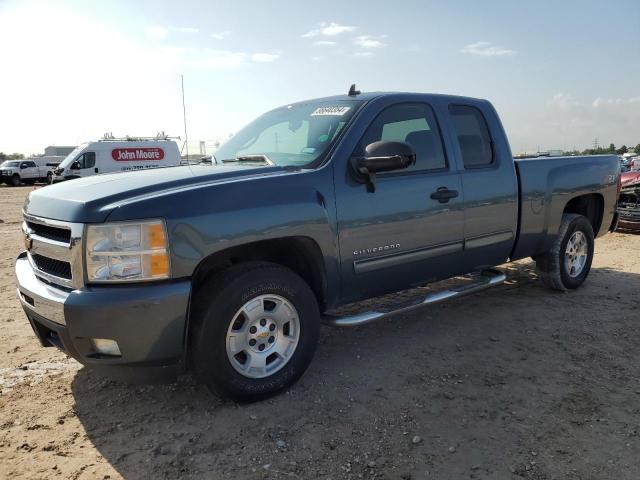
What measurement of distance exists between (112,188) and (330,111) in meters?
1.74

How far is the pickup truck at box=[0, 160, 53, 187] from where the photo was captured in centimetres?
3625

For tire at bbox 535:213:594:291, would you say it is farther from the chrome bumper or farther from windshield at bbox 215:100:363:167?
the chrome bumper

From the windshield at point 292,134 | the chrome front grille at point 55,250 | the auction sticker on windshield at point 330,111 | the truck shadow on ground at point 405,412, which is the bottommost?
the truck shadow on ground at point 405,412

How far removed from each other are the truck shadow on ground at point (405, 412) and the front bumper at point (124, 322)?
0.45 m

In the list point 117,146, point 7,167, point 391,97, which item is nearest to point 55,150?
point 7,167

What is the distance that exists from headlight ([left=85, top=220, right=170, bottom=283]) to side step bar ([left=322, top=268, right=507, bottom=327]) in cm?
135

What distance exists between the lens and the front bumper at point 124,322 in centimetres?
278

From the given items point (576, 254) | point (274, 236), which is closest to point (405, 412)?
point (274, 236)

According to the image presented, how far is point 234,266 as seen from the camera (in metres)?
3.26

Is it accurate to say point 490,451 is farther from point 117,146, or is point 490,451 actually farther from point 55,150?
point 55,150

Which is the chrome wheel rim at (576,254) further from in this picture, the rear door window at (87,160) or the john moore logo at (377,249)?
the rear door window at (87,160)

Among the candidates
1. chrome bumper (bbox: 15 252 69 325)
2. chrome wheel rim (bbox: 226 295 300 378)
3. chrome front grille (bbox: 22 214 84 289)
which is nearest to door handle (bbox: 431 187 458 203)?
chrome wheel rim (bbox: 226 295 300 378)

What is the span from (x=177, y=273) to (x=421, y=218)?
1.94m

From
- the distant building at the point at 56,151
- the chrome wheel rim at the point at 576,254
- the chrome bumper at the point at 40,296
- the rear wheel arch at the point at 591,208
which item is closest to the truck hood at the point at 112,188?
the chrome bumper at the point at 40,296
